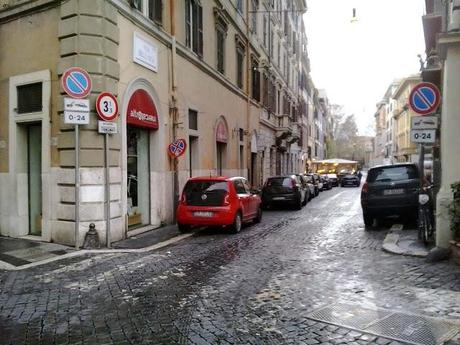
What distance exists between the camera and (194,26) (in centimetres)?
1664

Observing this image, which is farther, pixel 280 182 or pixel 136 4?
pixel 280 182

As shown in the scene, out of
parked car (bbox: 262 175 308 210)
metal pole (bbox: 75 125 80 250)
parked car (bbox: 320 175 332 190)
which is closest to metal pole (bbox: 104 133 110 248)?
metal pole (bbox: 75 125 80 250)

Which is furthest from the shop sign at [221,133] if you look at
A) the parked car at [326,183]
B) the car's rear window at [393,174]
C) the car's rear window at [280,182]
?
the parked car at [326,183]

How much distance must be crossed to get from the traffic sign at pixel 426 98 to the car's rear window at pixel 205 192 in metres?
5.06

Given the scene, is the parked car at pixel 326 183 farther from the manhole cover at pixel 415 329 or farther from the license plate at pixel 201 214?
the manhole cover at pixel 415 329

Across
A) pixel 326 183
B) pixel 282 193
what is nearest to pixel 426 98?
pixel 282 193

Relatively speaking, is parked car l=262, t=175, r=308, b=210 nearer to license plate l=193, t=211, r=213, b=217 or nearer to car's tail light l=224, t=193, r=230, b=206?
car's tail light l=224, t=193, r=230, b=206

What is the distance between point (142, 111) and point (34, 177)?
3.09 m

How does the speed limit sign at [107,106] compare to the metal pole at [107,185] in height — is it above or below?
above

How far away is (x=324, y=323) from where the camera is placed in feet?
16.4

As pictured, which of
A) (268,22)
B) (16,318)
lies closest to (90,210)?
(16,318)

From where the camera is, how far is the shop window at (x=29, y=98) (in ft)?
35.8

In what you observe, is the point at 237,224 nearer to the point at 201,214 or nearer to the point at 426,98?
the point at 201,214

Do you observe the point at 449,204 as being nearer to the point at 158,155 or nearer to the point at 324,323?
the point at 324,323
